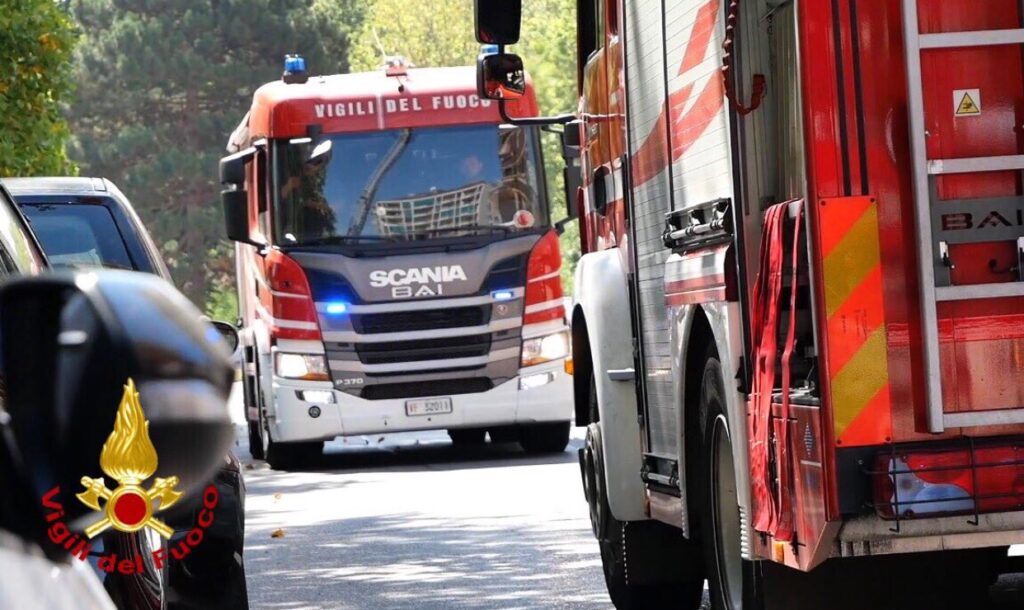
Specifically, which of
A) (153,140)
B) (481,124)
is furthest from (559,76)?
(481,124)

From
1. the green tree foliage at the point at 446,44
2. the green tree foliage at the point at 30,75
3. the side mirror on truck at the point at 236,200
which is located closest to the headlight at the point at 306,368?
the side mirror on truck at the point at 236,200

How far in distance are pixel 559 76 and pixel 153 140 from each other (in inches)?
835

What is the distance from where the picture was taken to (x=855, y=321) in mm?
5562

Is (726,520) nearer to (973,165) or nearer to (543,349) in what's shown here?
(973,165)

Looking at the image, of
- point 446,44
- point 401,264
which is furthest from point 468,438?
point 446,44

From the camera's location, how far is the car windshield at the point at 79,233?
800cm

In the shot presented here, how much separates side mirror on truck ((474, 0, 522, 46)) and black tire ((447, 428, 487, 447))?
13.0 m

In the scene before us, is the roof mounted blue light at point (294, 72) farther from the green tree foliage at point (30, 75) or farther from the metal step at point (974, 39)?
the metal step at point (974, 39)

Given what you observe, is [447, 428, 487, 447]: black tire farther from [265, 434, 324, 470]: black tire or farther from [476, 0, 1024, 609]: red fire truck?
[476, 0, 1024, 609]: red fire truck

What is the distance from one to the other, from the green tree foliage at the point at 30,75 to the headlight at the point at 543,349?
4389 mm

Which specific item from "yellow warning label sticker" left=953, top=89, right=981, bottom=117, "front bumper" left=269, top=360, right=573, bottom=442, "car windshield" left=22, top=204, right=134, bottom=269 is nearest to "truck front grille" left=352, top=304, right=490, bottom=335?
"front bumper" left=269, top=360, right=573, bottom=442

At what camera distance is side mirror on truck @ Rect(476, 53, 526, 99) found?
9469 millimetres

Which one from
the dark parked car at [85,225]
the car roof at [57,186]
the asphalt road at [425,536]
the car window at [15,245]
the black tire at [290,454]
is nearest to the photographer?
the car window at [15,245]

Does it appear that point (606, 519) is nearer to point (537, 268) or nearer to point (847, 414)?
point (847, 414)
